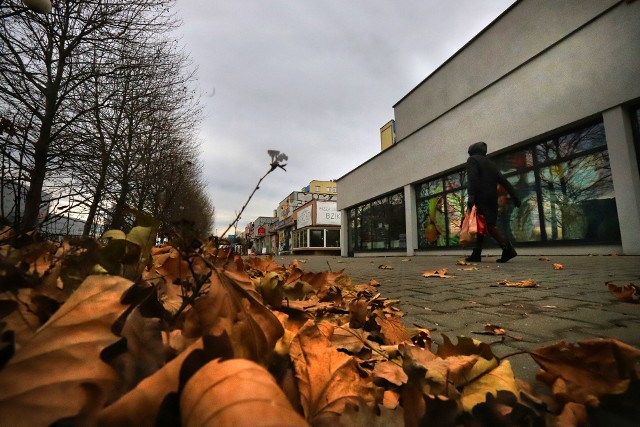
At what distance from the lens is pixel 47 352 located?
1.75ft

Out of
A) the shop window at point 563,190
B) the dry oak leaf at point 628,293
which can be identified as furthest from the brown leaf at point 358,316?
the shop window at point 563,190

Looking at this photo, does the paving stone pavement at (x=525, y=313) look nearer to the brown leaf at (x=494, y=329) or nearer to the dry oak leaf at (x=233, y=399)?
the brown leaf at (x=494, y=329)

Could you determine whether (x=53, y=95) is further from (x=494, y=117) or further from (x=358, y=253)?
(x=358, y=253)

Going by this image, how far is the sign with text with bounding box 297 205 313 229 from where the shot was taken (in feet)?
125

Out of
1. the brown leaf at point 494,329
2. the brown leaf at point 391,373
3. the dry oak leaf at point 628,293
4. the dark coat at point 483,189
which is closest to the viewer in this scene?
the brown leaf at point 391,373

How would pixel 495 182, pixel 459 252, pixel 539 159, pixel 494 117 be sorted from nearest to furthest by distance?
pixel 495 182
pixel 539 159
pixel 494 117
pixel 459 252

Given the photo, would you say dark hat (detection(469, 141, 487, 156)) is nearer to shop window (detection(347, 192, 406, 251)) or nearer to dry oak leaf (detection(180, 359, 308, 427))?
dry oak leaf (detection(180, 359, 308, 427))

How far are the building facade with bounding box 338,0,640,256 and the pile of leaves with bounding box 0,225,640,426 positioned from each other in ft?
27.7

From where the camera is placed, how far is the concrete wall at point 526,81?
750cm

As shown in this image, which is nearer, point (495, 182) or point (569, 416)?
point (569, 416)

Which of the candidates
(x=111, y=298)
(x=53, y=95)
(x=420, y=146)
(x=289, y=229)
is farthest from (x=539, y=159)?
(x=289, y=229)

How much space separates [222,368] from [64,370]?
25 cm

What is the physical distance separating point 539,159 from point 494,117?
6.58ft

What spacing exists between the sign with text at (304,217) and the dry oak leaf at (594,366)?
3680cm
